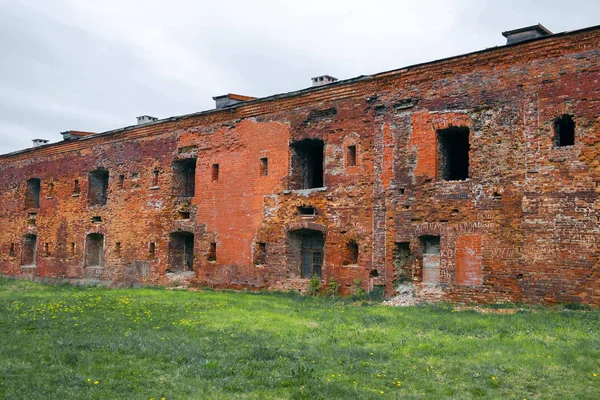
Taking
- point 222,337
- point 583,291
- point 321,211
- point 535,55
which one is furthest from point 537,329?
point 321,211

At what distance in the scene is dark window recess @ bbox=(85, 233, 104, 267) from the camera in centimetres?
2391

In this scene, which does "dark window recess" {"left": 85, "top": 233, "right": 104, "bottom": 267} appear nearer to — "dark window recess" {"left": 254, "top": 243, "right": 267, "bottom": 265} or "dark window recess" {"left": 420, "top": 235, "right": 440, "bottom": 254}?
"dark window recess" {"left": 254, "top": 243, "right": 267, "bottom": 265}

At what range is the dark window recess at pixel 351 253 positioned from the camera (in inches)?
630

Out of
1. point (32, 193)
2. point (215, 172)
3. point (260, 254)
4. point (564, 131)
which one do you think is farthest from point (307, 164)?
point (32, 193)

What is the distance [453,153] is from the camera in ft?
50.3

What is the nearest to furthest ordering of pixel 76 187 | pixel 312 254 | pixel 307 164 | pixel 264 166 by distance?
pixel 312 254 → pixel 307 164 → pixel 264 166 → pixel 76 187

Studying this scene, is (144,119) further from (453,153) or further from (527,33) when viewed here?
(527,33)

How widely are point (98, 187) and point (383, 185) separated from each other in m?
13.9

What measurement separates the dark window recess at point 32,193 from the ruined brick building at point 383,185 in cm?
437

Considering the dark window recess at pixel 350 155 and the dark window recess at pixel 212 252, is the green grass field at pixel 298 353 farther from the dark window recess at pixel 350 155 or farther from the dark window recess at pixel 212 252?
the dark window recess at pixel 212 252

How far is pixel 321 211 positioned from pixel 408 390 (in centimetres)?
1027

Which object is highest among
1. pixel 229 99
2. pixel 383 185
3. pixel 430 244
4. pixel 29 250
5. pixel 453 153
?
pixel 229 99

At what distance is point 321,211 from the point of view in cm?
1669

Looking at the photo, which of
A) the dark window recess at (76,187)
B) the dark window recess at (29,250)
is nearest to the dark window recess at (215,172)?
the dark window recess at (76,187)
